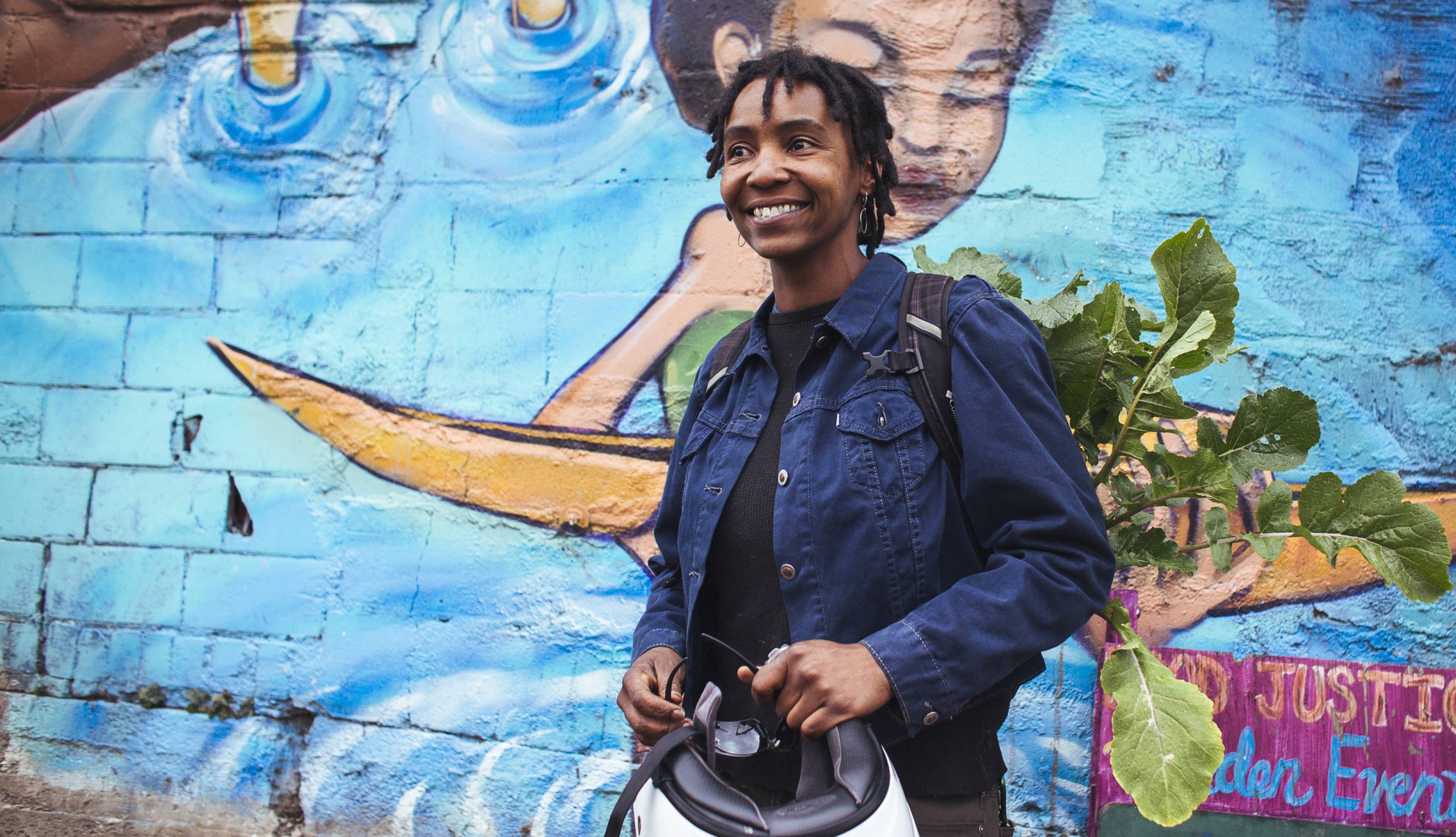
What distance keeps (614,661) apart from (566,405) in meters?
0.82

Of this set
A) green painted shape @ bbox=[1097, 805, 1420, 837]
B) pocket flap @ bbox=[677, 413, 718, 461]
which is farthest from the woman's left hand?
green painted shape @ bbox=[1097, 805, 1420, 837]

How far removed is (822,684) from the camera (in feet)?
3.85

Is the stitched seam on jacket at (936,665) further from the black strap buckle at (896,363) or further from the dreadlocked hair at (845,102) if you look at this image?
the dreadlocked hair at (845,102)

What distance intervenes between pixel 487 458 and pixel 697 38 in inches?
A: 59.5

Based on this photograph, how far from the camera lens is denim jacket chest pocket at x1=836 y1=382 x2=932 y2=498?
1326 mm

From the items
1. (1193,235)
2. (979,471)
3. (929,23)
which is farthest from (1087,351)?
(929,23)

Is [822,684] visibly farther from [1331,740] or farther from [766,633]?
[1331,740]

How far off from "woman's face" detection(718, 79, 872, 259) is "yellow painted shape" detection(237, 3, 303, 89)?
98.3 inches

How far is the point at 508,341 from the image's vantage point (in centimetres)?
311

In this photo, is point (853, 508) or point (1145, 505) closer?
point (853, 508)

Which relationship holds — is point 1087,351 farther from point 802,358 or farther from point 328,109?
point 328,109

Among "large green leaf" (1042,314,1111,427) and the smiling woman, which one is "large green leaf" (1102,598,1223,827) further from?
the smiling woman

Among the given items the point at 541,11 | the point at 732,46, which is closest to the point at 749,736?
the point at 732,46

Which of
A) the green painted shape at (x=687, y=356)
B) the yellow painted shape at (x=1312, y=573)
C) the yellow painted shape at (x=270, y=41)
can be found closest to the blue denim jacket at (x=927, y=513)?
the green painted shape at (x=687, y=356)
